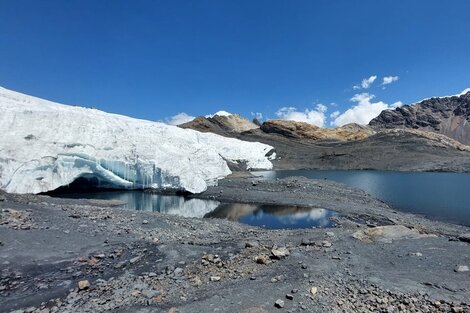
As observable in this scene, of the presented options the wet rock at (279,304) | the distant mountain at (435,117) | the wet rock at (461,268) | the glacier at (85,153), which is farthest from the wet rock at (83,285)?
the distant mountain at (435,117)

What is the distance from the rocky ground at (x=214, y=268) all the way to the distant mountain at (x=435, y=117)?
161747mm

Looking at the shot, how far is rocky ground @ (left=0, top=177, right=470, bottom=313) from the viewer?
6.88 meters

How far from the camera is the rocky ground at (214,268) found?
688 centimetres

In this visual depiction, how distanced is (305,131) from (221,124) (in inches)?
1061

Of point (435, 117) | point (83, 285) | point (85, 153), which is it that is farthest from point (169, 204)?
point (435, 117)

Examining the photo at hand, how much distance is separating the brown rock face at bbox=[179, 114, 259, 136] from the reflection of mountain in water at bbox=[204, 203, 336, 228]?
71032 mm

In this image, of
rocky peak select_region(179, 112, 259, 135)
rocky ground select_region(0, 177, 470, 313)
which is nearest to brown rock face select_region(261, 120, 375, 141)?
rocky peak select_region(179, 112, 259, 135)

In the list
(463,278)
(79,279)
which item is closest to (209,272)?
(79,279)

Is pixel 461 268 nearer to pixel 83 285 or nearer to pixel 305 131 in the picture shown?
pixel 83 285

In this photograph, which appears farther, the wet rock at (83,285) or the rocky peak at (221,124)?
the rocky peak at (221,124)

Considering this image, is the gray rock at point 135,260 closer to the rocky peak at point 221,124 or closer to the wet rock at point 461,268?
the wet rock at point 461,268

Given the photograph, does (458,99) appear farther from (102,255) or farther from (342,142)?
(102,255)

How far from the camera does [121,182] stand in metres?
27.0

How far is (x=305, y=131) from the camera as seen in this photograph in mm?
96125
